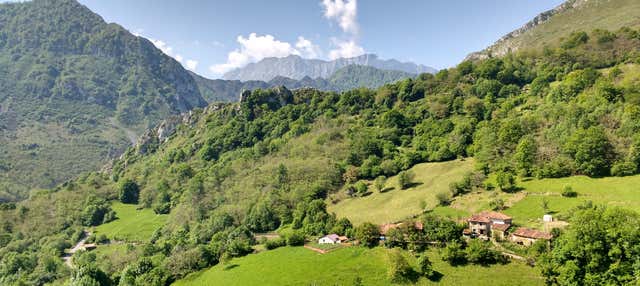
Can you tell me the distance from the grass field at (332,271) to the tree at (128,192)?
91531mm

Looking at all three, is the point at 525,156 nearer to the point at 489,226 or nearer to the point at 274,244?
the point at 489,226

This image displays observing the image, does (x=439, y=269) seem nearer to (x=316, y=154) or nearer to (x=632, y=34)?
(x=316, y=154)

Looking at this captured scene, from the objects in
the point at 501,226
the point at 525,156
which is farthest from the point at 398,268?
the point at 525,156

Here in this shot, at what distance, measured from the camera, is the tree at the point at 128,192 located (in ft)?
446

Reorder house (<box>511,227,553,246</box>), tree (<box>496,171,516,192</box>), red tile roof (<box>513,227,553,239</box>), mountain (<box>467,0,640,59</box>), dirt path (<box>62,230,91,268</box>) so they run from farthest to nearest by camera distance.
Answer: mountain (<box>467,0,640,59</box>)
dirt path (<box>62,230,91,268</box>)
tree (<box>496,171,516,192</box>)
house (<box>511,227,553,246</box>)
red tile roof (<box>513,227,553,239</box>)

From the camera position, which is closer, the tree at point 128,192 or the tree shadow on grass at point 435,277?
the tree shadow on grass at point 435,277

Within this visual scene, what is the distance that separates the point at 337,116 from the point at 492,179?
7793cm

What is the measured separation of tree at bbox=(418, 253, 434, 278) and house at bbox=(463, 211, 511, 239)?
978 centimetres

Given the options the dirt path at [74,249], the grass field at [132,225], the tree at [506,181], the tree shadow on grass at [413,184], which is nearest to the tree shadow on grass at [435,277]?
the tree at [506,181]

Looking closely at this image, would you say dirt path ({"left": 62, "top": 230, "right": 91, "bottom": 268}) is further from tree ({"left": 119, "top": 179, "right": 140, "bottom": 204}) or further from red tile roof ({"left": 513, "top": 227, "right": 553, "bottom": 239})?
red tile roof ({"left": 513, "top": 227, "right": 553, "bottom": 239})

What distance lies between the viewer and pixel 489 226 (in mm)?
50812

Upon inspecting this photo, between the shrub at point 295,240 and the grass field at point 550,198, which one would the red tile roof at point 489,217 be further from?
the shrub at point 295,240

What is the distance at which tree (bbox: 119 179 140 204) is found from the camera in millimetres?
136000

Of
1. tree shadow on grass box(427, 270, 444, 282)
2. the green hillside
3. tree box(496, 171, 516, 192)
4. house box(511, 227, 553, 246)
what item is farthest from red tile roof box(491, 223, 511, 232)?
the green hillside
